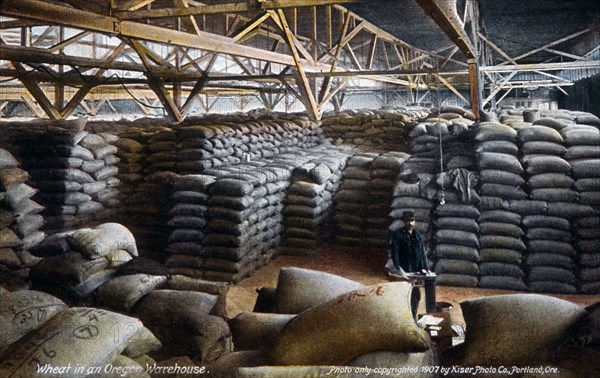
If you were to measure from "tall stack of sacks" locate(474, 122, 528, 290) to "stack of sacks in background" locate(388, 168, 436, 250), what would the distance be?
2.15ft

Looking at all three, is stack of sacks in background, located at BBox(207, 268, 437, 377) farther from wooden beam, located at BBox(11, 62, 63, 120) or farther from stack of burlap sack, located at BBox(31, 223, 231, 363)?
wooden beam, located at BBox(11, 62, 63, 120)

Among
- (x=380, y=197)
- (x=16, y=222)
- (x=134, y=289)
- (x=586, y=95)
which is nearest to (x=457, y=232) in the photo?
(x=380, y=197)

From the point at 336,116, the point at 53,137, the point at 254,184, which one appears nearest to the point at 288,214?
the point at 254,184

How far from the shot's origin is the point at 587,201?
5816mm

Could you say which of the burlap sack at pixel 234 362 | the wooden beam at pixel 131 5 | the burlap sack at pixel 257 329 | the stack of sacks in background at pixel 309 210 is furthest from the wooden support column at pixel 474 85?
the burlap sack at pixel 234 362

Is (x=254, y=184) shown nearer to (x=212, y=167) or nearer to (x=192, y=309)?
(x=212, y=167)

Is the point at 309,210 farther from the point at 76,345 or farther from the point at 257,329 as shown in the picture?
the point at 76,345

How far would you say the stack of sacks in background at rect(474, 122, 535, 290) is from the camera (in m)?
6.11

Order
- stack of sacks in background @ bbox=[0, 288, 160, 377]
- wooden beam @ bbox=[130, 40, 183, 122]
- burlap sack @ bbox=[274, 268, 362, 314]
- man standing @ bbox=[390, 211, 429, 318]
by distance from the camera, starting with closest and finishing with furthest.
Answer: stack of sacks in background @ bbox=[0, 288, 160, 377]
burlap sack @ bbox=[274, 268, 362, 314]
man standing @ bbox=[390, 211, 429, 318]
wooden beam @ bbox=[130, 40, 183, 122]

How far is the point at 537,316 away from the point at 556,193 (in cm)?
377

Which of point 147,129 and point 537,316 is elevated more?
point 147,129

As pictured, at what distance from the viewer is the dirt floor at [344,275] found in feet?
18.9

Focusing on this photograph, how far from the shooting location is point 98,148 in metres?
6.85

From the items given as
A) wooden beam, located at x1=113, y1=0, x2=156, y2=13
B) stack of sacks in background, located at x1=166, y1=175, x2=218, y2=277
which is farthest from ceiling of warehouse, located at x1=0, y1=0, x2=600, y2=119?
stack of sacks in background, located at x1=166, y1=175, x2=218, y2=277
